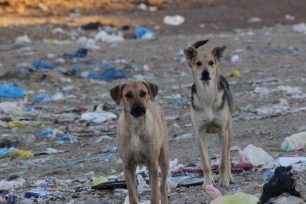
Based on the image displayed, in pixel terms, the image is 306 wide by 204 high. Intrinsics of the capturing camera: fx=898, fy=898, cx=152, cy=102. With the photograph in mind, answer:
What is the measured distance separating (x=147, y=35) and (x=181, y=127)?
1170cm

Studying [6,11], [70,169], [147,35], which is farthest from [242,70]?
[6,11]

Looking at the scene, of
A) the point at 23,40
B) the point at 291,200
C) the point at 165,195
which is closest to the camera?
the point at 291,200

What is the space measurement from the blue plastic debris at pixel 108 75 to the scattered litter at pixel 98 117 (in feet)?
12.5

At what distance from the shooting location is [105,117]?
1267 centimetres

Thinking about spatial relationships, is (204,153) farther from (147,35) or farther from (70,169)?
(147,35)

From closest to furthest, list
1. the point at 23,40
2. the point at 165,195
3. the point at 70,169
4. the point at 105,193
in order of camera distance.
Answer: the point at 165,195 < the point at 105,193 < the point at 70,169 < the point at 23,40

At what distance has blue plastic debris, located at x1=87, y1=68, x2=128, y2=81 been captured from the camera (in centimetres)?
1667

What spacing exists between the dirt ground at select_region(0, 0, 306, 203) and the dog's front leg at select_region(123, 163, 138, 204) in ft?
0.90

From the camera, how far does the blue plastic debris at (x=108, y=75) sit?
16672mm

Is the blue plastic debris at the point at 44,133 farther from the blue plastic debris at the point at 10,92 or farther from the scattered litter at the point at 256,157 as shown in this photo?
the scattered litter at the point at 256,157

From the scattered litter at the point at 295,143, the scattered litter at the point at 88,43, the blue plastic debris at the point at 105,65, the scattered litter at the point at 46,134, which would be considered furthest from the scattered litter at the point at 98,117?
the scattered litter at the point at 88,43

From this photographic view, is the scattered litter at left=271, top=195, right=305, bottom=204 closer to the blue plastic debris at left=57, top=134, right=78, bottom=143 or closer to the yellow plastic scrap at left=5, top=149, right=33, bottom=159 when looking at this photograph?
the yellow plastic scrap at left=5, top=149, right=33, bottom=159

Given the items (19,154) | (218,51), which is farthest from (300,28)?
(218,51)

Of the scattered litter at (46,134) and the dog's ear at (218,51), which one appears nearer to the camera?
the dog's ear at (218,51)
